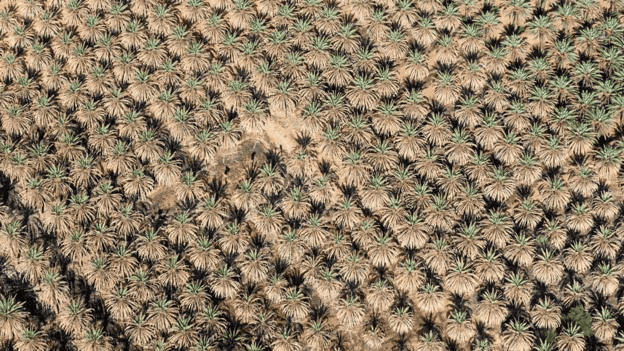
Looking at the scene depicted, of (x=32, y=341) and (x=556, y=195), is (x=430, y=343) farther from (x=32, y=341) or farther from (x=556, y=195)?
(x=32, y=341)

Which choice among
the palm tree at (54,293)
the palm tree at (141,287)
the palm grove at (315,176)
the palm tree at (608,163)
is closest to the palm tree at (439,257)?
the palm grove at (315,176)

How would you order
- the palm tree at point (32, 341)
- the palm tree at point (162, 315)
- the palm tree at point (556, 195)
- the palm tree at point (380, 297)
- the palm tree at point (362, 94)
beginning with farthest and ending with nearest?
the palm tree at point (362, 94) → the palm tree at point (556, 195) → the palm tree at point (380, 297) → the palm tree at point (162, 315) → the palm tree at point (32, 341)

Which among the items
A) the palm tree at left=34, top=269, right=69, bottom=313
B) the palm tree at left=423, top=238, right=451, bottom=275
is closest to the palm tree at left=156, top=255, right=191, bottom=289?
the palm tree at left=34, top=269, right=69, bottom=313

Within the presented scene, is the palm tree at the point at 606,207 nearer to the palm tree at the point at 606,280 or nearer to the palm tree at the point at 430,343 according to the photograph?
the palm tree at the point at 606,280

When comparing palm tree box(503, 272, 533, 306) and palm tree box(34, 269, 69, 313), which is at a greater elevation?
palm tree box(34, 269, 69, 313)

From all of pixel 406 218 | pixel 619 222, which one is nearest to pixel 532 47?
pixel 619 222

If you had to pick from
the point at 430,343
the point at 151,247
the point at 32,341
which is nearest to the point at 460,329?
the point at 430,343

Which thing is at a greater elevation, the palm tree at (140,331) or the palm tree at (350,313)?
the palm tree at (140,331)

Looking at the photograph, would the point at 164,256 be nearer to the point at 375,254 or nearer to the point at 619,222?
the point at 375,254

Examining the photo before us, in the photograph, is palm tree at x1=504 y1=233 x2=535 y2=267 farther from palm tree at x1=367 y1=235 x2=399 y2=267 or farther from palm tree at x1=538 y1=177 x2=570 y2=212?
palm tree at x1=367 y1=235 x2=399 y2=267
